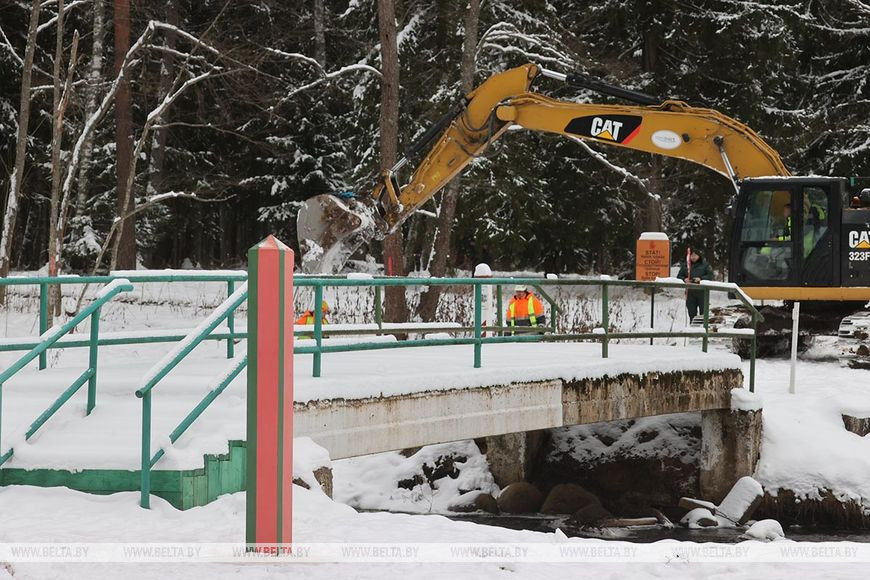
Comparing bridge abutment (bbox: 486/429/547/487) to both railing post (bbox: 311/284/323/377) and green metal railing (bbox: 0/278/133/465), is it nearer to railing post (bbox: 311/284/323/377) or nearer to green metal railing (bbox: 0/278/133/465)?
railing post (bbox: 311/284/323/377)

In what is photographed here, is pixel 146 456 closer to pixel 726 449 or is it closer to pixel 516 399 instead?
pixel 516 399

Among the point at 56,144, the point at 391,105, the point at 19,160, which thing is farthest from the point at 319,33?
the point at 56,144

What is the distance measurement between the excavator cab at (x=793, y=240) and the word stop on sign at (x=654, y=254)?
1434 mm

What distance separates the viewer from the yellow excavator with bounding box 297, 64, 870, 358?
48.8 ft

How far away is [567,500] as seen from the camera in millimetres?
12836

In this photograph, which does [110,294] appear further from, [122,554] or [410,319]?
[410,319]

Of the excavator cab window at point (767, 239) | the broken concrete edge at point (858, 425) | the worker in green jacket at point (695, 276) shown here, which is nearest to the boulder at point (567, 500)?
the broken concrete edge at point (858, 425)

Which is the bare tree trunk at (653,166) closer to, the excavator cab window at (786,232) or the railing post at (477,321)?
the excavator cab window at (786,232)

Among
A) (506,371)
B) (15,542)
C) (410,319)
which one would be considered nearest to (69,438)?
(15,542)

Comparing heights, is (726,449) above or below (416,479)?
above

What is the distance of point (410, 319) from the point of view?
22328 millimetres

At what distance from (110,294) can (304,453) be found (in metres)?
1.84

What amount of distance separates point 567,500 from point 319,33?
24310 mm

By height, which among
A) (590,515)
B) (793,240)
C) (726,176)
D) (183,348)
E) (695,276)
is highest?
(726,176)
